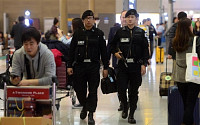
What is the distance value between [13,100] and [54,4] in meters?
32.0

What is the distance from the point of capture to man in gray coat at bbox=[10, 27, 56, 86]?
454cm

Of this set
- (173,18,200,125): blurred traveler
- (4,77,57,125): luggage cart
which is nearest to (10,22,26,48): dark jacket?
(173,18,200,125): blurred traveler

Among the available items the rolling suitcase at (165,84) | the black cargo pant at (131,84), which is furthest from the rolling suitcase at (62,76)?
the rolling suitcase at (165,84)

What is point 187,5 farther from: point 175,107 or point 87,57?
point 175,107

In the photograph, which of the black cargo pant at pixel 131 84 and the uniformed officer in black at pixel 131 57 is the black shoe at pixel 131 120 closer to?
the uniformed officer in black at pixel 131 57

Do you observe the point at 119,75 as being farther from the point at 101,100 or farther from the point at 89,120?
the point at 101,100

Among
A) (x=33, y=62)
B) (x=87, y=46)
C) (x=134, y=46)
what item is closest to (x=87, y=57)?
(x=87, y=46)

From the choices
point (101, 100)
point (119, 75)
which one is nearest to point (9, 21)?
point (101, 100)

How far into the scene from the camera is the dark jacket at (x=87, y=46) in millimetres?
6594

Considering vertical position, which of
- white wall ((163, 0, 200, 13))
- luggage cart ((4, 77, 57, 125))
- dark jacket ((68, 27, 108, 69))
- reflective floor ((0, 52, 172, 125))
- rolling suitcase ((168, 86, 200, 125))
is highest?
white wall ((163, 0, 200, 13))

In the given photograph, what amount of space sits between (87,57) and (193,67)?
174 centimetres

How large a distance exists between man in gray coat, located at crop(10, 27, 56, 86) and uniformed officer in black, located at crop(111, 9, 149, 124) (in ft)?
7.31

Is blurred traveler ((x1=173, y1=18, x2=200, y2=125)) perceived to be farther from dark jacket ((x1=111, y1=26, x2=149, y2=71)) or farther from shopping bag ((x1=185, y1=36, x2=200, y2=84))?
dark jacket ((x1=111, y1=26, x2=149, y2=71))

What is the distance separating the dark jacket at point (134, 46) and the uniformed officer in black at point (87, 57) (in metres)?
0.32
